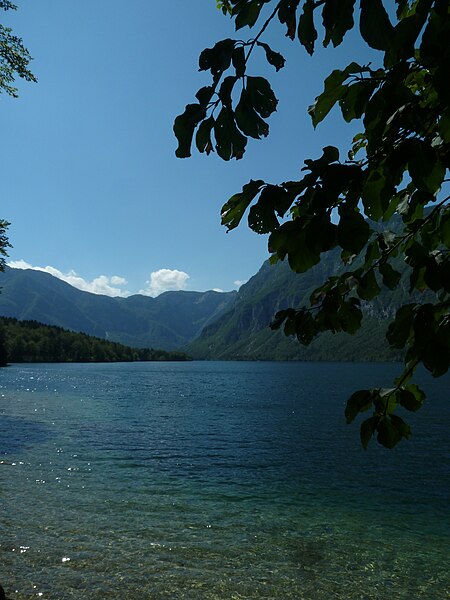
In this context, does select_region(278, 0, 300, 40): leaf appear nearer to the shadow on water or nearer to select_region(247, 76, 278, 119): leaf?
select_region(247, 76, 278, 119): leaf

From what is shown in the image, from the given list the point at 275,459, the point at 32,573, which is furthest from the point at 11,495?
the point at 275,459

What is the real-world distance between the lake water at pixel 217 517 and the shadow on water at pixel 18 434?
0.24 metres

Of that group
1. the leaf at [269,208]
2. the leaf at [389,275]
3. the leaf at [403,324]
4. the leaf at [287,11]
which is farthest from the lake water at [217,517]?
the leaf at [287,11]

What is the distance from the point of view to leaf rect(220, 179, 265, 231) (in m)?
2.26

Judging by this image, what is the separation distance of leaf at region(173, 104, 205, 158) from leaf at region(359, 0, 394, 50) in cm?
84

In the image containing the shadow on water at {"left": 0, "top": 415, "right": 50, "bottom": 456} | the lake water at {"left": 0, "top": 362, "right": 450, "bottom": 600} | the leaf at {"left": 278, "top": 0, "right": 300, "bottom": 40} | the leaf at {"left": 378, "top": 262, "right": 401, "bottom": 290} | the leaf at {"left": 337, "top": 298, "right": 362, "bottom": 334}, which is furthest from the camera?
the shadow on water at {"left": 0, "top": 415, "right": 50, "bottom": 456}

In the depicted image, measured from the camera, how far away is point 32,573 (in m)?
14.4

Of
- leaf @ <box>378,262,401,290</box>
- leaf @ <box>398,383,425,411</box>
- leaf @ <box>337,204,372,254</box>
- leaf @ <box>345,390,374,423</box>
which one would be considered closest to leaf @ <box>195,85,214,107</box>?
leaf @ <box>337,204,372,254</box>

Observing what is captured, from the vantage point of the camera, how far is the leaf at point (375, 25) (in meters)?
1.98

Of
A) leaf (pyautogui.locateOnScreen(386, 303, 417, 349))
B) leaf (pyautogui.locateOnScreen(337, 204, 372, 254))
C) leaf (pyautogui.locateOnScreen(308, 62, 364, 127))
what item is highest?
leaf (pyautogui.locateOnScreen(308, 62, 364, 127))

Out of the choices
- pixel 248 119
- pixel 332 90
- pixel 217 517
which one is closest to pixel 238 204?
pixel 248 119

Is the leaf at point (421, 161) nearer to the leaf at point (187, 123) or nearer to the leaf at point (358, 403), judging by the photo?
the leaf at point (187, 123)

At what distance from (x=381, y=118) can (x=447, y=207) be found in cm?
115

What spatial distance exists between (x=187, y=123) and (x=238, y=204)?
49 centimetres
